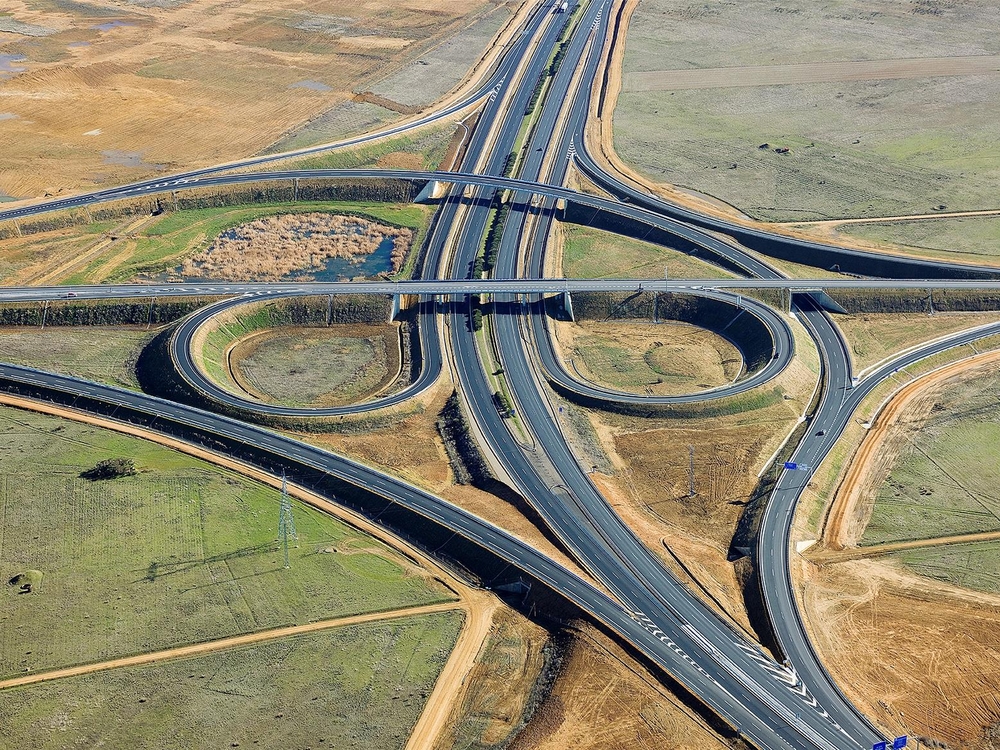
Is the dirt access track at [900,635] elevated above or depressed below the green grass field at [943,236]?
below

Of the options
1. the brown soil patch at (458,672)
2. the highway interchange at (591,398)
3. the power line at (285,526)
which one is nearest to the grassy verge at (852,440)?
the highway interchange at (591,398)

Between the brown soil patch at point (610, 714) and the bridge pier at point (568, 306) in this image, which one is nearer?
the brown soil patch at point (610, 714)

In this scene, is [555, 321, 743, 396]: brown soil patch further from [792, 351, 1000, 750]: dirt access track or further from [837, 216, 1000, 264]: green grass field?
[837, 216, 1000, 264]: green grass field

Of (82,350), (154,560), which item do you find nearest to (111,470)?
(154,560)

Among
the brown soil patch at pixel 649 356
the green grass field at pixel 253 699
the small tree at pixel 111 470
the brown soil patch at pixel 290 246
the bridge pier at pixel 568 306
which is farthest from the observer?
the brown soil patch at pixel 290 246

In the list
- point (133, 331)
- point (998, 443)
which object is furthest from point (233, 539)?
point (998, 443)

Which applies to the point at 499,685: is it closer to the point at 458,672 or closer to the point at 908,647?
the point at 458,672

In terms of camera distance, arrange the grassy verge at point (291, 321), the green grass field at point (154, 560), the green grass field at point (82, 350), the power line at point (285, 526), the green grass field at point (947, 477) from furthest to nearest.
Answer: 1. the grassy verge at point (291, 321)
2. the green grass field at point (82, 350)
3. the green grass field at point (947, 477)
4. the power line at point (285, 526)
5. the green grass field at point (154, 560)

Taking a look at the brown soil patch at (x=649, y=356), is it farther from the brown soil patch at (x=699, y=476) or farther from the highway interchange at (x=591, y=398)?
the brown soil patch at (x=699, y=476)
